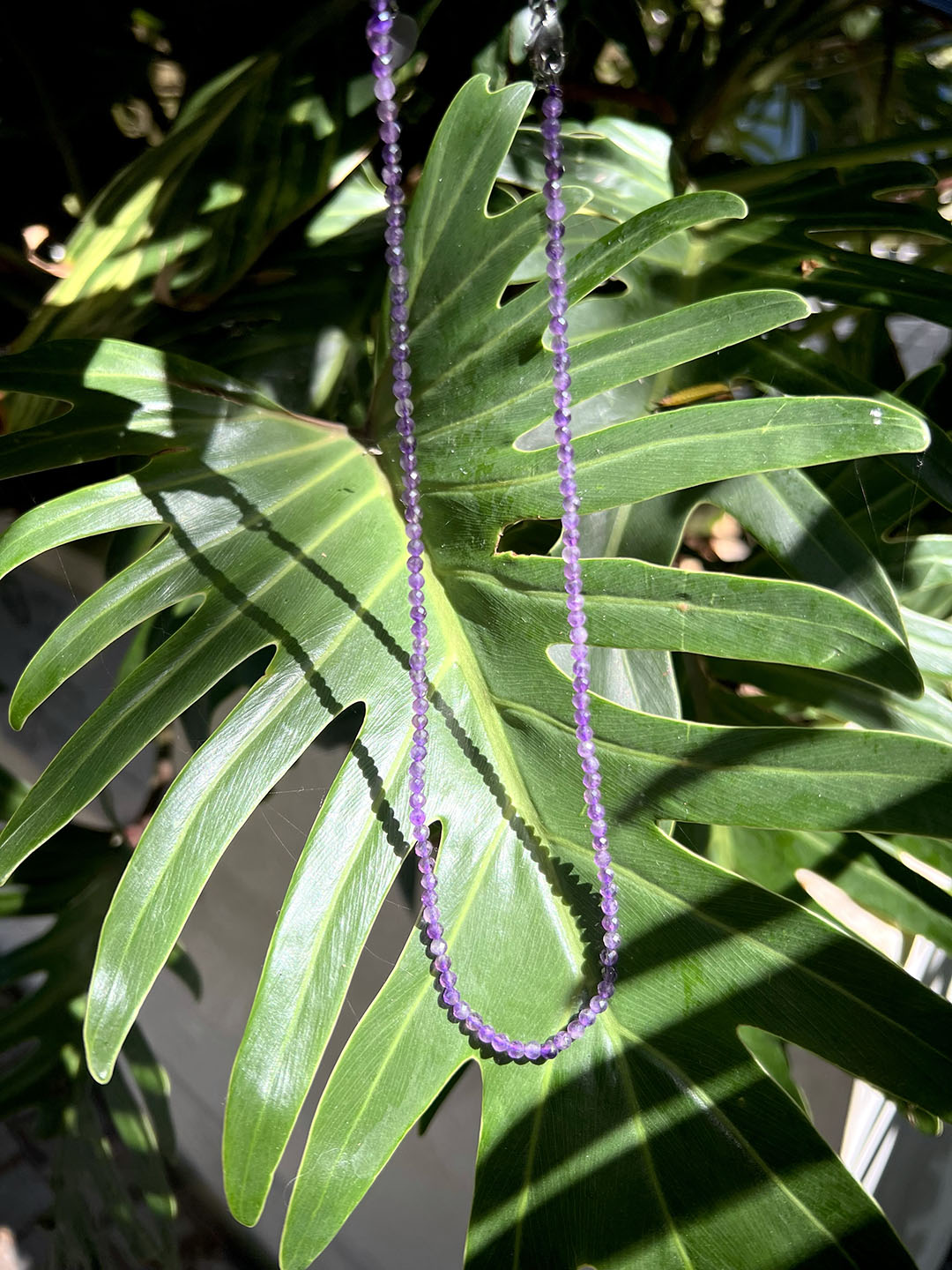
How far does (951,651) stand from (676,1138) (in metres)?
0.44

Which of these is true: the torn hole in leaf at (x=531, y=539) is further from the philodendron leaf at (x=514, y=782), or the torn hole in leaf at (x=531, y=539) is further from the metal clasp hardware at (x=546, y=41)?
the metal clasp hardware at (x=546, y=41)

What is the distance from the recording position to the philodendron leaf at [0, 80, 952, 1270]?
41 cm

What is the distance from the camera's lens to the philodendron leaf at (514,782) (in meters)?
0.41

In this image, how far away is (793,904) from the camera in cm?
42

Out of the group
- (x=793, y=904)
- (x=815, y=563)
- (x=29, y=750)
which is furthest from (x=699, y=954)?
(x=29, y=750)

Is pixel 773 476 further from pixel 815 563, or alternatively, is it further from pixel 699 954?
pixel 699 954

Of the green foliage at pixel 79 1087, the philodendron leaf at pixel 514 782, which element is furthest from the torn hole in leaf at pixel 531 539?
the green foliage at pixel 79 1087

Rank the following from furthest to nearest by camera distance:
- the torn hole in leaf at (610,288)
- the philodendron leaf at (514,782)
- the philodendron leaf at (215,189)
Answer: the torn hole in leaf at (610,288) → the philodendron leaf at (215,189) → the philodendron leaf at (514,782)

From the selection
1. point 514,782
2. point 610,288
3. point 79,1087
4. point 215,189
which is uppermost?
point 215,189

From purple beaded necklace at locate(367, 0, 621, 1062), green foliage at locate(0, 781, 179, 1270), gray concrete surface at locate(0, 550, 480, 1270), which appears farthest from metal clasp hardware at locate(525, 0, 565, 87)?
green foliage at locate(0, 781, 179, 1270)

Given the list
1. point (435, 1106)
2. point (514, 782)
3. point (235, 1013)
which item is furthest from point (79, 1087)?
point (514, 782)

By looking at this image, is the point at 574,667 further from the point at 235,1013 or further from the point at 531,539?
the point at 235,1013

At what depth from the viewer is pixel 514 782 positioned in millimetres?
480

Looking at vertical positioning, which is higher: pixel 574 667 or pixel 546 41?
pixel 546 41
